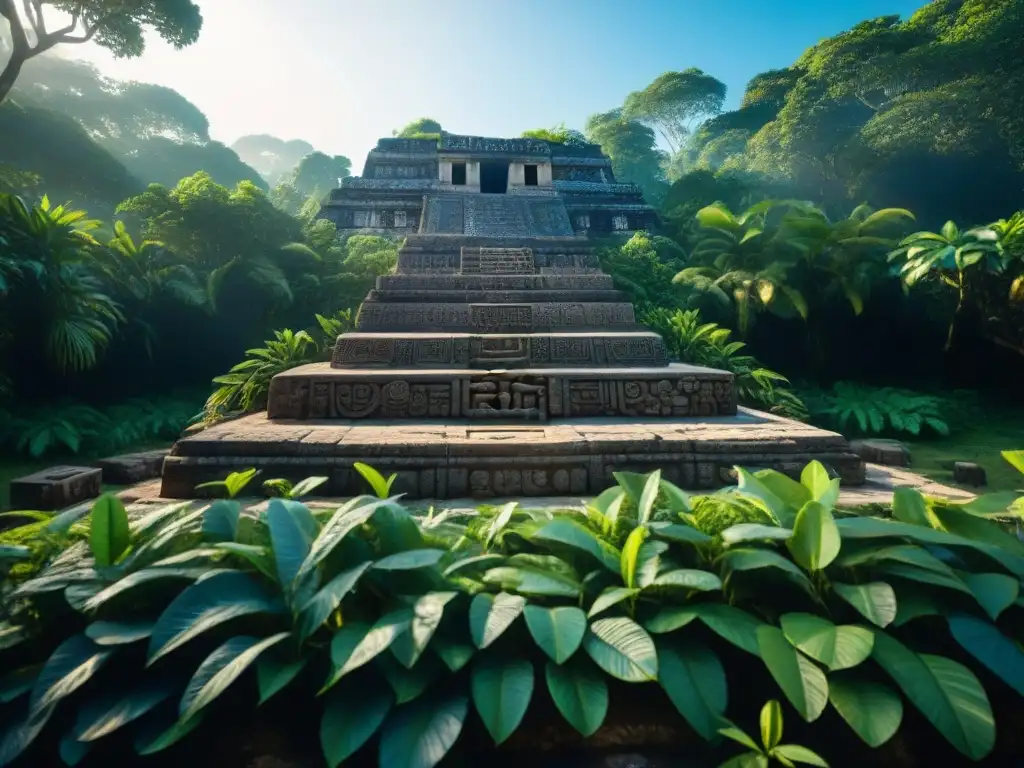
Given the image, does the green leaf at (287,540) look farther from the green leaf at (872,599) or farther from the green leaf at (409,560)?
the green leaf at (872,599)

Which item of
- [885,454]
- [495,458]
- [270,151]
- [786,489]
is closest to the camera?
[786,489]

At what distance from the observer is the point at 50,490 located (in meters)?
3.96

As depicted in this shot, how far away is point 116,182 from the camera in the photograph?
2253cm

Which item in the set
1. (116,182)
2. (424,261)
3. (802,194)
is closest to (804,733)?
(424,261)

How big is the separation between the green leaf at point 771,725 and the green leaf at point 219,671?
3.77 feet

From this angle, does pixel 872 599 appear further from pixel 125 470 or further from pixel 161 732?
pixel 125 470

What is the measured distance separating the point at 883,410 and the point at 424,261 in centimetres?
796

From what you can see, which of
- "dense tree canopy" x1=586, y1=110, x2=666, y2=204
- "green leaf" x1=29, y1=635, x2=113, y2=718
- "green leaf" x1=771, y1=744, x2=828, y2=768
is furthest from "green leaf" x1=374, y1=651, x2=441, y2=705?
"dense tree canopy" x1=586, y1=110, x2=666, y2=204

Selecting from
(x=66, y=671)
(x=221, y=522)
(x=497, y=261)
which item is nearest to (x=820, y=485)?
(x=221, y=522)

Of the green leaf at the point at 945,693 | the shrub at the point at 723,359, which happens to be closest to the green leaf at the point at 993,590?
the green leaf at the point at 945,693

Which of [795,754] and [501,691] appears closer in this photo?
[795,754]

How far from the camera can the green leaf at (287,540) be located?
145cm

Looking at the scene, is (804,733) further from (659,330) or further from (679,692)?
(659,330)

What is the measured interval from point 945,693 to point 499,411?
132 inches
